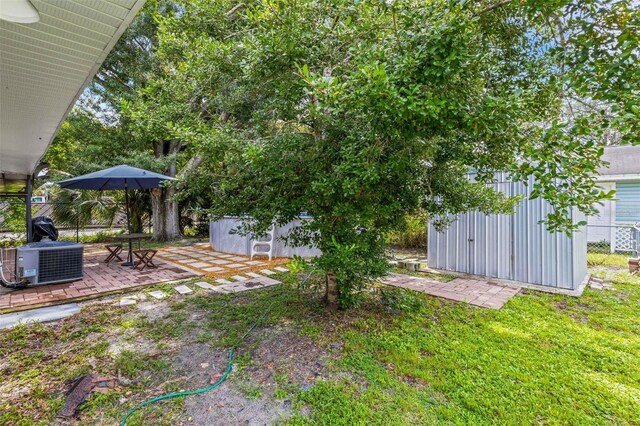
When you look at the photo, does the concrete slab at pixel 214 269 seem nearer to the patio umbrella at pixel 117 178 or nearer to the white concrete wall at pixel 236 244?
the white concrete wall at pixel 236 244

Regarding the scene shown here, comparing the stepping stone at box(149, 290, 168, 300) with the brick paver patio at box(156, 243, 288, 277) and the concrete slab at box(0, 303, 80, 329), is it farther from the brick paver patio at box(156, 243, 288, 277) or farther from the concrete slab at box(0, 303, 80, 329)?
the brick paver patio at box(156, 243, 288, 277)

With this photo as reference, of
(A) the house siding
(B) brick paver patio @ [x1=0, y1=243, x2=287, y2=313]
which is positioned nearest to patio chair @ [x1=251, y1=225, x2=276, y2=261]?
(B) brick paver patio @ [x1=0, y1=243, x2=287, y2=313]

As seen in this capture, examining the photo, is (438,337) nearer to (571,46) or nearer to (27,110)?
(571,46)

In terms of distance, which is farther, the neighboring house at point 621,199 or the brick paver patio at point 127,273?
the neighboring house at point 621,199

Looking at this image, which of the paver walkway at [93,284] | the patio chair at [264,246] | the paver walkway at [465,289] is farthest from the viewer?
the patio chair at [264,246]

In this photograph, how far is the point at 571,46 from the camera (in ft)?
6.66

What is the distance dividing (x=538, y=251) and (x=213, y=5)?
6.03 metres

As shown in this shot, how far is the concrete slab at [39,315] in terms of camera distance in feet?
11.4

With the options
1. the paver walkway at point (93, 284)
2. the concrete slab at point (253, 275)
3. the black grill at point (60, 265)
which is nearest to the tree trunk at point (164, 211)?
the paver walkway at point (93, 284)

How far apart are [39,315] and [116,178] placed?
2.97m

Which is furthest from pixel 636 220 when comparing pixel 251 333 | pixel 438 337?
pixel 251 333

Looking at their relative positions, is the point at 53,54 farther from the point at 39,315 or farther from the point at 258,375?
the point at 39,315

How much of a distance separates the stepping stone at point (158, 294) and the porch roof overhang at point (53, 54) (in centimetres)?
259

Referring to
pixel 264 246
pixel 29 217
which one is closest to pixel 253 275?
pixel 264 246
